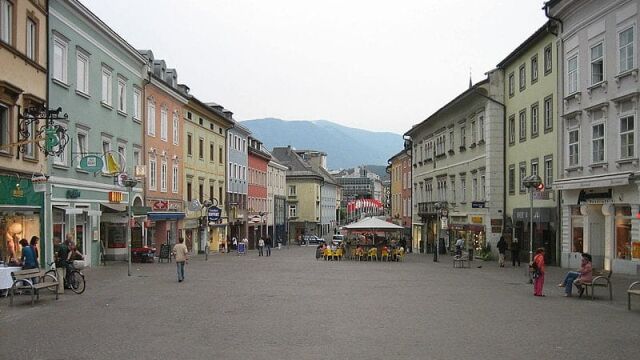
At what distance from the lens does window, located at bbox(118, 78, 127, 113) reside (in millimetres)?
35719

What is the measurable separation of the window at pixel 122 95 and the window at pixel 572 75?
2159 centimetres

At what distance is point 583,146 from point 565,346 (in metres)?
19.6

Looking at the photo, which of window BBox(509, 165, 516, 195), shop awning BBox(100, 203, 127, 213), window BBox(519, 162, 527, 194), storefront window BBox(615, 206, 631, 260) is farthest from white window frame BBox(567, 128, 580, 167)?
shop awning BBox(100, 203, 127, 213)

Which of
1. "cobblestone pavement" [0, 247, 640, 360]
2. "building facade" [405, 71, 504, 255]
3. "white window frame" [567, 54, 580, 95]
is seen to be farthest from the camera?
"building facade" [405, 71, 504, 255]

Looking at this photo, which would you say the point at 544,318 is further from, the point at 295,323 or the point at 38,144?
the point at 38,144

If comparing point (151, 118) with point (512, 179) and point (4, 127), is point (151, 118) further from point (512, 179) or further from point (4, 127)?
point (512, 179)

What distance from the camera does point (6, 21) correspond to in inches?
885

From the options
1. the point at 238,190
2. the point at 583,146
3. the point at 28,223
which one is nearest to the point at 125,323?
the point at 28,223

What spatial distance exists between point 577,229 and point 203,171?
102ft

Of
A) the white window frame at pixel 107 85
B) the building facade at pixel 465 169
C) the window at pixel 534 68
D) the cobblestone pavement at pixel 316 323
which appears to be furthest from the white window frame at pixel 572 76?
the white window frame at pixel 107 85

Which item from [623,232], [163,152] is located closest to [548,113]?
[623,232]

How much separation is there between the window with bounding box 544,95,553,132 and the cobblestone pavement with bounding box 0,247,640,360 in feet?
41.1

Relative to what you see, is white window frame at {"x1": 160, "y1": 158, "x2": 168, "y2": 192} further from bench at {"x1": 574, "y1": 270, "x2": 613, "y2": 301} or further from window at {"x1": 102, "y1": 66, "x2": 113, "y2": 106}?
bench at {"x1": 574, "y1": 270, "x2": 613, "y2": 301}

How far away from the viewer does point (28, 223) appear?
24.1 metres
